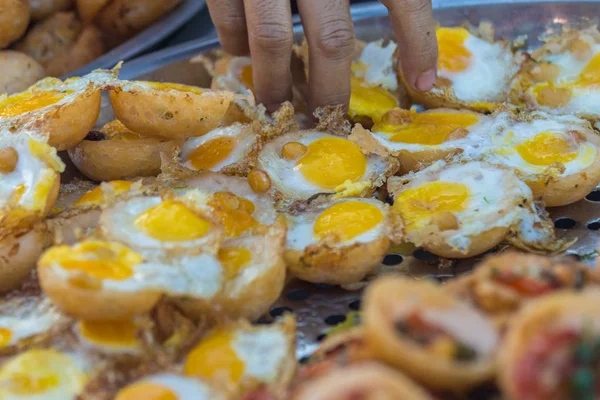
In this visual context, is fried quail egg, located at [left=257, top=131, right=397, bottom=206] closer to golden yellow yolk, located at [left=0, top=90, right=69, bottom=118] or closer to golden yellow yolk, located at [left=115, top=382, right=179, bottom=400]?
golden yellow yolk, located at [left=0, top=90, right=69, bottom=118]

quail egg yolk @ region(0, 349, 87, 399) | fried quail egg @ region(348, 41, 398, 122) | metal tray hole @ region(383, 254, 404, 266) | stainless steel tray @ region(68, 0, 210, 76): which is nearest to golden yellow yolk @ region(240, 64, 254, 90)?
fried quail egg @ region(348, 41, 398, 122)

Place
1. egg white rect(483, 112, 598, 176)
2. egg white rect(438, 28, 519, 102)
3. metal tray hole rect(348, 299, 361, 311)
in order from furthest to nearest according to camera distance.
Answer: egg white rect(438, 28, 519, 102), egg white rect(483, 112, 598, 176), metal tray hole rect(348, 299, 361, 311)

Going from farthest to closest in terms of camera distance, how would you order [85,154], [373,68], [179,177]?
[373,68]
[85,154]
[179,177]

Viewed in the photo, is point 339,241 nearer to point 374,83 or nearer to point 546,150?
point 546,150

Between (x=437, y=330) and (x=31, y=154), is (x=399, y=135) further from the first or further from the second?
(x=437, y=330)

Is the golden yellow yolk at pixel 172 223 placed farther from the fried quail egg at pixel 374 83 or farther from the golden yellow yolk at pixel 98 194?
the fried quail egg at pixel 374 83

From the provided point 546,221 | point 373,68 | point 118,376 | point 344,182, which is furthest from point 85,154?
point 546,221

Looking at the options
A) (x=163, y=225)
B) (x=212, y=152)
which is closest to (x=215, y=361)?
(x=163, y=225)

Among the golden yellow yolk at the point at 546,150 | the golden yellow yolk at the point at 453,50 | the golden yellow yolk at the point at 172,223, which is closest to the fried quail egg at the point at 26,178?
the golden yellow yolk at the point at 172,223
